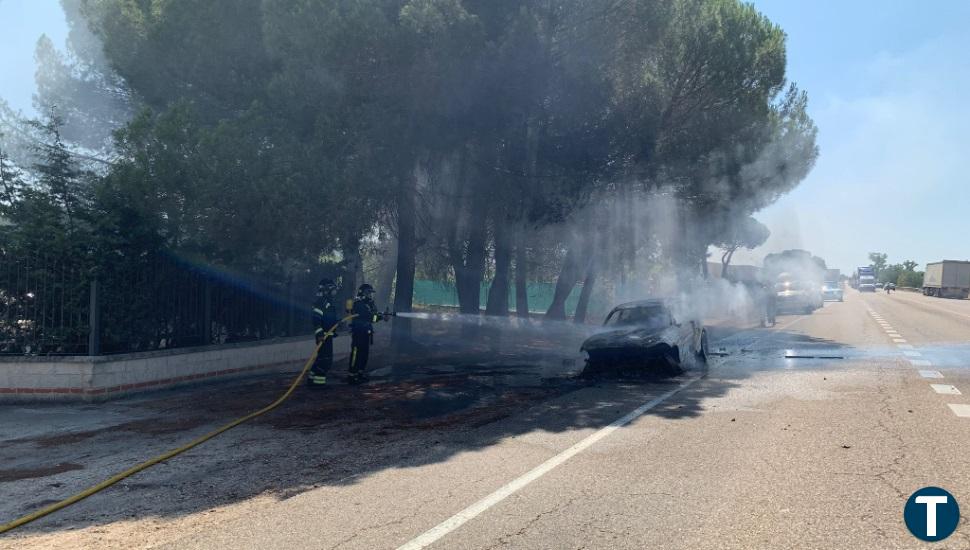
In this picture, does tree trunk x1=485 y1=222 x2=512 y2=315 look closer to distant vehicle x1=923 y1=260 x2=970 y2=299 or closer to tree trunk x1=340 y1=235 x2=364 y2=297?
tree trunk x1=340 y1=235 x2=364 y2=297

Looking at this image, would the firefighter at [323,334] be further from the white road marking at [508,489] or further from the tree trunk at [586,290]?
the tree trunk at [586,290]

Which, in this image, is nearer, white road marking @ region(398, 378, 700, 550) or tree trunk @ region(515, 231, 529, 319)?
white road marking @ region(398, 378, 700, 550)

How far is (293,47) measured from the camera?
14.3m

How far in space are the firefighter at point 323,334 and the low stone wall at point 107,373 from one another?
183 centimetres

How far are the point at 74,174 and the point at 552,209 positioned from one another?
11009mm

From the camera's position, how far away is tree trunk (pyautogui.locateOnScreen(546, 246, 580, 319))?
81.5ft

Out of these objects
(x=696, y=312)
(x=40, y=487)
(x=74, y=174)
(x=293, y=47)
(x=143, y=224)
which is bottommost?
(x=40, y=487)

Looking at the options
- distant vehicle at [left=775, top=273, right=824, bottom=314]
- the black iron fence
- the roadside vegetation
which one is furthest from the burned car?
distant vehicle at [left=775, top=273, right=824, bottom=314]

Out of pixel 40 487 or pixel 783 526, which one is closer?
pixel 783 526

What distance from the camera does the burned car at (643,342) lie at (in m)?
12.0

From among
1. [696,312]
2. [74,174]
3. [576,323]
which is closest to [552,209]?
[696,312]

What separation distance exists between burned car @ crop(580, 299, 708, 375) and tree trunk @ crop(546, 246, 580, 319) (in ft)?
35.8

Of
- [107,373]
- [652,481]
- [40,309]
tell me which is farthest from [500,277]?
[652,481]

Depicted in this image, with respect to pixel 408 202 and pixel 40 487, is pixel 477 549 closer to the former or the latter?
pixel 40 487
